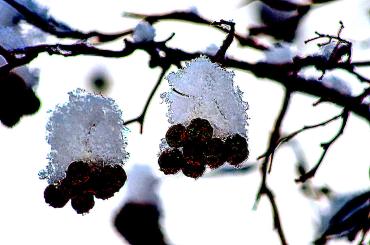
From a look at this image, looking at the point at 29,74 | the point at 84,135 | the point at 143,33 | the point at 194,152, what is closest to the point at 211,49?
the point at 143,33

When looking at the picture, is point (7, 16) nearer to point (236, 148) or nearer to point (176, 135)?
point (176, 135)

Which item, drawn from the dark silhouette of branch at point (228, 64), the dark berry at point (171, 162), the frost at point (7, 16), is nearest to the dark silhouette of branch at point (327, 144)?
the dark silhouette of branch at point (228, 64)

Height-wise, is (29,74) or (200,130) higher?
(200,130)

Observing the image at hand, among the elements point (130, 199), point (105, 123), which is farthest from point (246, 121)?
point (130, 199)

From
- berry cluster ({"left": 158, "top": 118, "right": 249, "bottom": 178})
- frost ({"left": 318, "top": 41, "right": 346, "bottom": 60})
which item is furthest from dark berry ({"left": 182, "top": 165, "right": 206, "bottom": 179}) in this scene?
frost ({"left": 318, "top": 41, "right": 346, "bottom": 60})

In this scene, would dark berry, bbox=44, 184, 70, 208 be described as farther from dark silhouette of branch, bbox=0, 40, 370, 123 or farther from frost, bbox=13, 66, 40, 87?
frost, bbox=13, 66, 40, 87

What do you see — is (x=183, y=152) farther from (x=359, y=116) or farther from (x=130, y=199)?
(x=130, y=199)
